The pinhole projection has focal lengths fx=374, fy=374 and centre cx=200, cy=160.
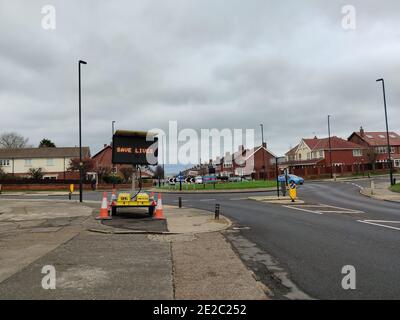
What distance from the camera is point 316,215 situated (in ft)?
48.2

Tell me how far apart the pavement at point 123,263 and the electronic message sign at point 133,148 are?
3.05 m

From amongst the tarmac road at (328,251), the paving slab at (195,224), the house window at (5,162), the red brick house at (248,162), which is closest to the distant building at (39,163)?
the house window at (5,162)

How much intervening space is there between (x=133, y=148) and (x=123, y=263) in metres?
7.91

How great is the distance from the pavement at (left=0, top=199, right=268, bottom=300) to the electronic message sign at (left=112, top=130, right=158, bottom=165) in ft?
10.0

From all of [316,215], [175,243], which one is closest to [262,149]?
[316,215]

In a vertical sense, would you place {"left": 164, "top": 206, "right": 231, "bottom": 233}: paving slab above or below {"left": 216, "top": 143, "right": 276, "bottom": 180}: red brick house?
below

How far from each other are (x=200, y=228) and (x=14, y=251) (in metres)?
5.32

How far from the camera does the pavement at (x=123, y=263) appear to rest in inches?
203

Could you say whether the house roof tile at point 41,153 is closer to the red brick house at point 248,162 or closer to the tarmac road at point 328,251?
the red brick house at point 248,162

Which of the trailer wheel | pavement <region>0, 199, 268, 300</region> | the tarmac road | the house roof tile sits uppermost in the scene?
the house roof tile

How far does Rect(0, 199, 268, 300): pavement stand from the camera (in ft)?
16.9

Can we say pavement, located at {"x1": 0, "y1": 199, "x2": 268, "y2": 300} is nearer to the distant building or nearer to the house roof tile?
the distant building

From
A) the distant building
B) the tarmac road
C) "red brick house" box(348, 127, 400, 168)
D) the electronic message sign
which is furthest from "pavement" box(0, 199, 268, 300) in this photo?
"red brick house" box(348, 127, 400, 168)
